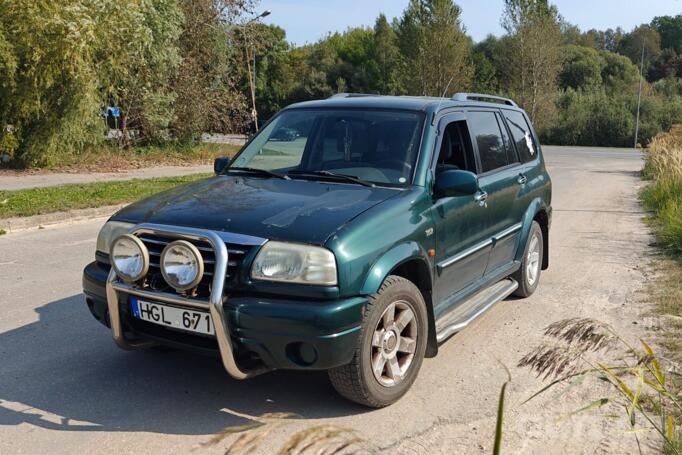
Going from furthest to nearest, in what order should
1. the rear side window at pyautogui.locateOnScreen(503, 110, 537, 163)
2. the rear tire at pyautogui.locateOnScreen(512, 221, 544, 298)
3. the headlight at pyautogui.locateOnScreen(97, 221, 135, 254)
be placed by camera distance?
the rear side window at pyautogui.locateOnScreen(503, 110, 537, 163)
the rear tire at pyautogui.locateOnScreen(512, 221, 544, 298)
the headlight at pyautogui.locateOnScreen(97, 221, 135, 254)

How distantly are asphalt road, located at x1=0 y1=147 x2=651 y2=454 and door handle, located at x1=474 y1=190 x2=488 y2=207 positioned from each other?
3.47ft

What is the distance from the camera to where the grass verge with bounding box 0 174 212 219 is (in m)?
10.8

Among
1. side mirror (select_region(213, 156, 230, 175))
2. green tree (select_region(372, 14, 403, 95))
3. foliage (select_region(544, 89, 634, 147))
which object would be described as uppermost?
green tree (select_region(372, 14, 403, 95))

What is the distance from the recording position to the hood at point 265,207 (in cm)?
366

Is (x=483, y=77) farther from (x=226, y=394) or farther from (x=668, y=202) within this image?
(x=226, y=394)

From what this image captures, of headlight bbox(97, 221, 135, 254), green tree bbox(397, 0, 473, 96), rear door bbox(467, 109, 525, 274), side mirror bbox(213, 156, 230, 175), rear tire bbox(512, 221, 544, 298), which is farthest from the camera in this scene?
green tree bbox(397, 0, 473, 96)

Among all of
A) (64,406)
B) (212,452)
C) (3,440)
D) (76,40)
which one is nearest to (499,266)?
(212,452)

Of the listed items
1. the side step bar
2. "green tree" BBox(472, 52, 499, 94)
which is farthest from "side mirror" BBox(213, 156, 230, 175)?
→ "green tree" BBox(472, 52, 499, 94)

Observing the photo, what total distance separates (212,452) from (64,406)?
3.49 feet

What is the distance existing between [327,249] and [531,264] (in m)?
3.63

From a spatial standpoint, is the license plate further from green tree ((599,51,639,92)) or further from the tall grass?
green tree ((599,51,639,92))

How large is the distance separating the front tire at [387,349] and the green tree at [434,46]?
51953 mm

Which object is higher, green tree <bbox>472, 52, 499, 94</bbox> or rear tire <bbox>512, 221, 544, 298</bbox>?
green tree <bbox>472, 52, 499, 94</bbox>

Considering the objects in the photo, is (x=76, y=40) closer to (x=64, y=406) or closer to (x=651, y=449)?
(x=64, y=406)
